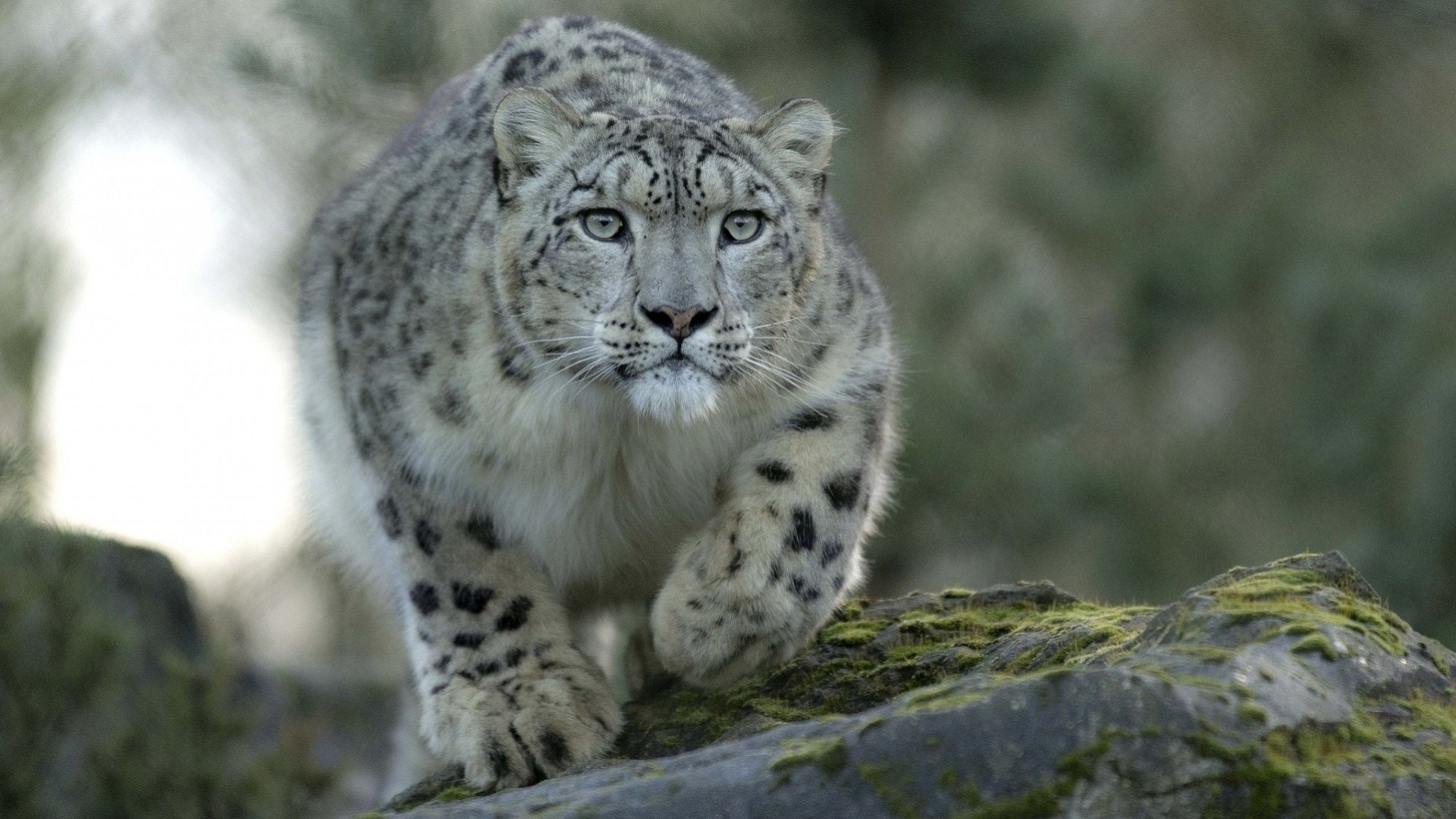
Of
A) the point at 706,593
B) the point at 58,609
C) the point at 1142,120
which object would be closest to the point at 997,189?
the point at 1142,120

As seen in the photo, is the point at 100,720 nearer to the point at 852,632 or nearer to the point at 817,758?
the point at 852,632

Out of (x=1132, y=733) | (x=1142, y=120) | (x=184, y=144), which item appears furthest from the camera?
(x=1142, y=120)

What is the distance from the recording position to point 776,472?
18.6ft

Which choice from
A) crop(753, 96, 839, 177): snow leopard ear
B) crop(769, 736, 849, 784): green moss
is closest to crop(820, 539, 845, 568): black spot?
crop(753, 96, 839, 177): snow leopard ear

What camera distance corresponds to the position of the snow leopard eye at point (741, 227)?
5.55m

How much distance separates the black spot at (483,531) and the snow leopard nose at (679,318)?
48.6 inches

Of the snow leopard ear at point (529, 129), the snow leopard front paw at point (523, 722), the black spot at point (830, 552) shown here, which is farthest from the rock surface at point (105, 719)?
the black spot at point (830, 552)

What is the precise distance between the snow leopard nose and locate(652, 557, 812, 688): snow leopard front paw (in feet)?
2.56

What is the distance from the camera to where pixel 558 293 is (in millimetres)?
5609

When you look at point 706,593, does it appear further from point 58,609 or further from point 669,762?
Answer: point 58,609

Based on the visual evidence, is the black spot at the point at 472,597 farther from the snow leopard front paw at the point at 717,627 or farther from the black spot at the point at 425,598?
the snow leopard front paw at the point at 717,627

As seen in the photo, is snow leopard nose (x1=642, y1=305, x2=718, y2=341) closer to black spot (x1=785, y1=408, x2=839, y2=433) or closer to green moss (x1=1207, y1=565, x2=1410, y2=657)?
black spot (x1=785, y1=408, x2=839, y2=433)

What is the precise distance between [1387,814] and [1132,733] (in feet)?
1.94

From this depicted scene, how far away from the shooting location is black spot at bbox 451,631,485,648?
591 centimetres
